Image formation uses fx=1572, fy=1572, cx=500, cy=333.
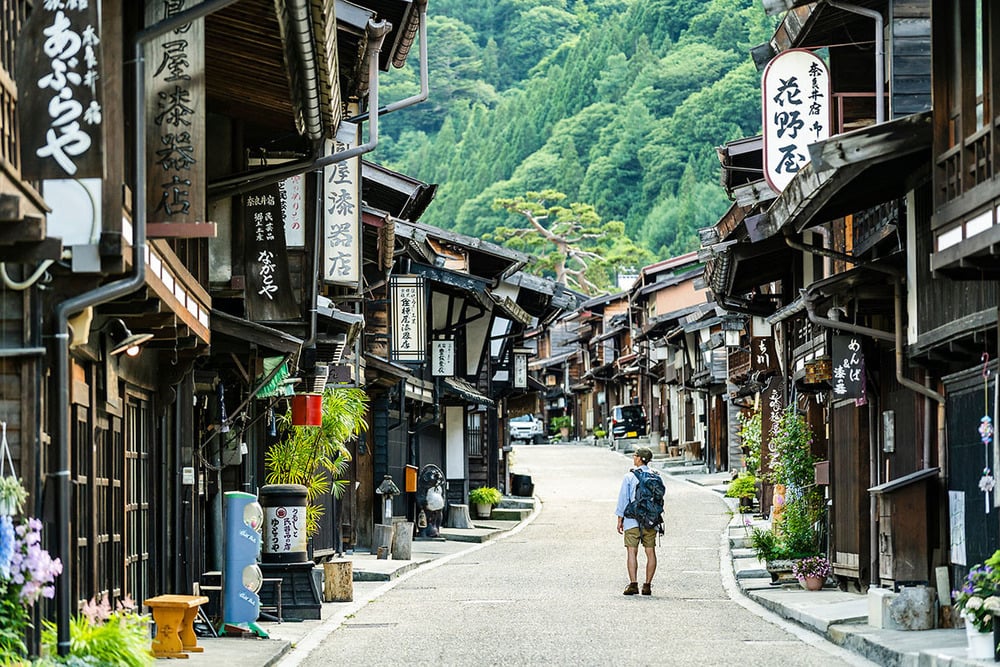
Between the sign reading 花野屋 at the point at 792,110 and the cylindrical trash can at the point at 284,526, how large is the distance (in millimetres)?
7022

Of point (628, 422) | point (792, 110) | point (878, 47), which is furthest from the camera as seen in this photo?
point (628, 422)

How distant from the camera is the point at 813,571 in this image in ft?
69.1

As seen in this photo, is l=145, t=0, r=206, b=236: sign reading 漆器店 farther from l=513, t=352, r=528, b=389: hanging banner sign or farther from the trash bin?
the trash bin

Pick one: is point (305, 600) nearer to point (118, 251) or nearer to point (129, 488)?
point (129, 488)

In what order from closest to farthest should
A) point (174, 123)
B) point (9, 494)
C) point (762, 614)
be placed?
1. point (9, 494)
2. point (174, 123)
3. point (762, 614)

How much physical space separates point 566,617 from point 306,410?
17.8 ft

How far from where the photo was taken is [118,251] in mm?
10031

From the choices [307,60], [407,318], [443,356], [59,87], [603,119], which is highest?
[603,119]

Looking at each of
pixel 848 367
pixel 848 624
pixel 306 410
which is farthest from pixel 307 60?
pixel 306 410

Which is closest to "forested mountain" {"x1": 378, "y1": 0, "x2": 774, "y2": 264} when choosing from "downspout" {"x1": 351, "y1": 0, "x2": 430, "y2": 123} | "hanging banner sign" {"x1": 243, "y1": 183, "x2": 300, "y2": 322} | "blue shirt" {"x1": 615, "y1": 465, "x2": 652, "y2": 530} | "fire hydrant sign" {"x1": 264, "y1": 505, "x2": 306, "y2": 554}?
"blue shirt" {"x1": 615, "y1": 465, "x2": 652, "y2": 530}

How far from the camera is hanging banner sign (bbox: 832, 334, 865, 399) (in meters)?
18.7

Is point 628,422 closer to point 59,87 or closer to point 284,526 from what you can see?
point 284,526

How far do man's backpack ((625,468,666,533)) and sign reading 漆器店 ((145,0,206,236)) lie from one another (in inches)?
409

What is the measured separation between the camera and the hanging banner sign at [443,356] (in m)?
36.4
